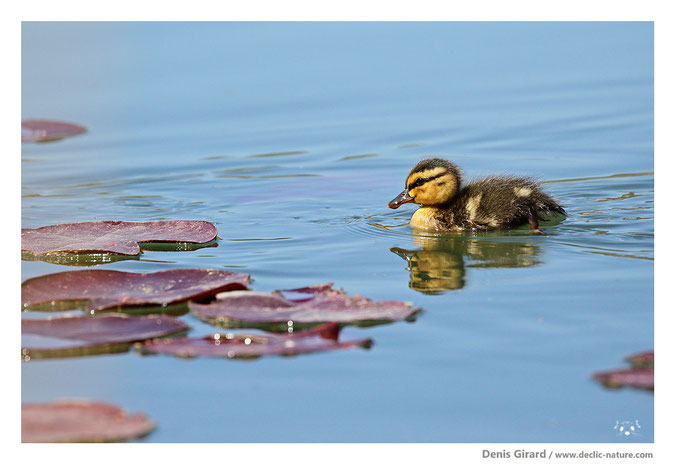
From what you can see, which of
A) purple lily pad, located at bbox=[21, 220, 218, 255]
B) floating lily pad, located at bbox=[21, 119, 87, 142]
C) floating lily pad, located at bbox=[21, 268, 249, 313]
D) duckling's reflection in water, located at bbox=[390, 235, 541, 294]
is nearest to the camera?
floating lily pad, located at bbox=[21, 268, 249, 313]

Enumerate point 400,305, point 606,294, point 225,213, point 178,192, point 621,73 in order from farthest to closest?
point 621,73 < point 178,192 < point 225,213 < point 606,294 < point 400,305

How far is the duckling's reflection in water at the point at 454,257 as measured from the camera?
5.36 m

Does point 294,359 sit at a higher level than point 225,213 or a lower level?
lower

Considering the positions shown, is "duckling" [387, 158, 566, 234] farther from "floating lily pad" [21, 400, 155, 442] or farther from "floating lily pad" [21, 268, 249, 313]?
"floating lily pad" [21, 400, 155, 442]

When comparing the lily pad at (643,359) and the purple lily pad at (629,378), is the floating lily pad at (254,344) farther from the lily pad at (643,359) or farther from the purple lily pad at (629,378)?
the lily pad at (643,359)

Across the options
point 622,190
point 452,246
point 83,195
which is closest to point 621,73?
point 622,190

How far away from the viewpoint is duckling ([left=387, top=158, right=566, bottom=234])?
646 centimetres

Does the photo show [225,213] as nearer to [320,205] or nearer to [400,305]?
[320,205]

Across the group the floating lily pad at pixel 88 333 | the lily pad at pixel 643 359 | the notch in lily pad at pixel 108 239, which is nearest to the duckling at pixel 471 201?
the notch in lily pad at pixel 108 239

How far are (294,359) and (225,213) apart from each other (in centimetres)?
332

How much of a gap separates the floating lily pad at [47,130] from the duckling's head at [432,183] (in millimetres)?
4536

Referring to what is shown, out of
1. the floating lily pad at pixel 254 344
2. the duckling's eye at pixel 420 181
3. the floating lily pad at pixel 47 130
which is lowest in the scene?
the floating lily pad at pixel 254 344

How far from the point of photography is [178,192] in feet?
26.2

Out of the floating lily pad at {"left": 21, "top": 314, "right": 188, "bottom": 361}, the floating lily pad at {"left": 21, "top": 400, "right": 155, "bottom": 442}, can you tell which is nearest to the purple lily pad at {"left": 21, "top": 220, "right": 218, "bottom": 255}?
the floating lily pad at {"left": 21, "top": 314, "right": 188, "bottom": 361}
